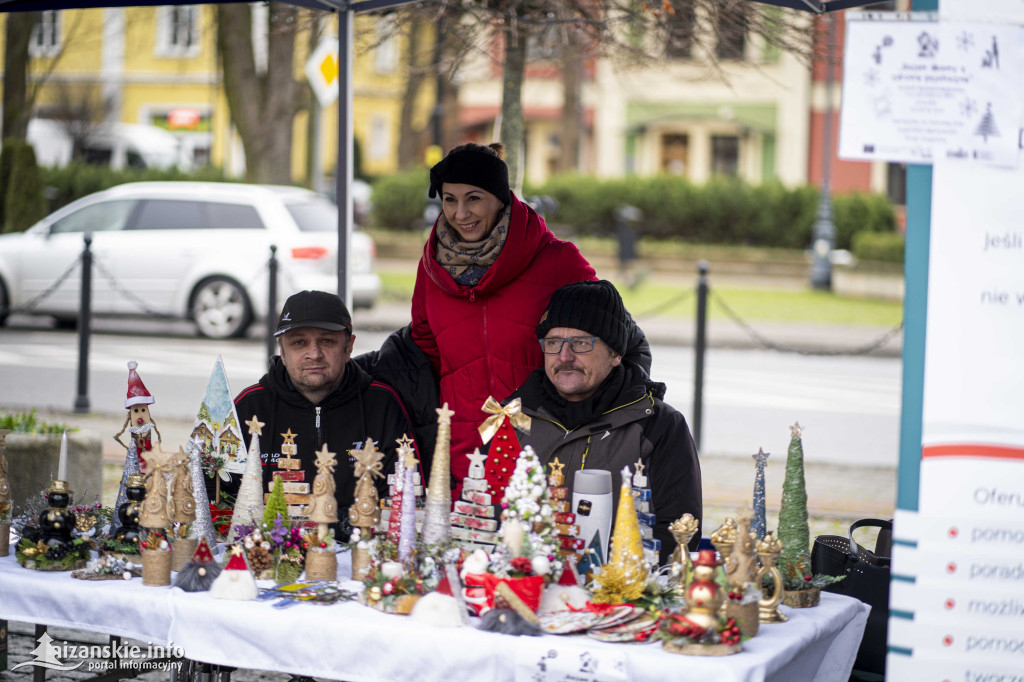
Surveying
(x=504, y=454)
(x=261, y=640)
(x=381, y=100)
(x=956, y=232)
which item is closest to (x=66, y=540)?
(x=261, y=640)

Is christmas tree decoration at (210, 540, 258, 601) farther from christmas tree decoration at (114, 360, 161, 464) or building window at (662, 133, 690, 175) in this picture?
building window at (662, 133, 690, 175)

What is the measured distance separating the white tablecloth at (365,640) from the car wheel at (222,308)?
10.9 m

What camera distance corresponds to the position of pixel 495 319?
4.14 metres

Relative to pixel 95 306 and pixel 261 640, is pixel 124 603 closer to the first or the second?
pixel 261 640

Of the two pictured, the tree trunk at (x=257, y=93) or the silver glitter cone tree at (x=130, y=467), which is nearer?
the silver glitter cone tree at (x=130, y=467)

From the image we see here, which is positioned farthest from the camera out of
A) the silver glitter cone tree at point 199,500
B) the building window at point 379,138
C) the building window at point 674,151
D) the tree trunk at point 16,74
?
the building window at point 379,138

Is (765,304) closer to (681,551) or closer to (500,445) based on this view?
(500,445)

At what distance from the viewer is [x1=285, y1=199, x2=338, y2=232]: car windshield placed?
45.9ft

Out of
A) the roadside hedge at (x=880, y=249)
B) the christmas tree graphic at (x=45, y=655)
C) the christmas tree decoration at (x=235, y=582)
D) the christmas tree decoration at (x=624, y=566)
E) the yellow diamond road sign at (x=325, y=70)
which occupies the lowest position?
the christmas tree graphic at (x=45, y=655)

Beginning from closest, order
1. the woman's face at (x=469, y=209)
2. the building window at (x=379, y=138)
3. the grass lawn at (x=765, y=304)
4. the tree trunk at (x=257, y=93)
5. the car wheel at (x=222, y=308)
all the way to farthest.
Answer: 1. the woman's face at (x=469, y=209)
2. the car wheel at (x=222, y=308)
3. the tree trunk at (x=257, y=93)
4. the grass lawn at (x=765, y=304)
5. the building window at (x=379, y=138)

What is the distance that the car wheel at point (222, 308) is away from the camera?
555 inches

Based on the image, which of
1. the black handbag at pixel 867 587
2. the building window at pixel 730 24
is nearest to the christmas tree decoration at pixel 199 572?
the black handbag at pixel 867 587

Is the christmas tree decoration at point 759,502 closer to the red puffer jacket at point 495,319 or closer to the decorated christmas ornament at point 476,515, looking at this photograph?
the decorated christmas ornament at point 476,515

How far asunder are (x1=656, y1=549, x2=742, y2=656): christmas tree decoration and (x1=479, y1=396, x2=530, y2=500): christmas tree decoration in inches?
30.6
